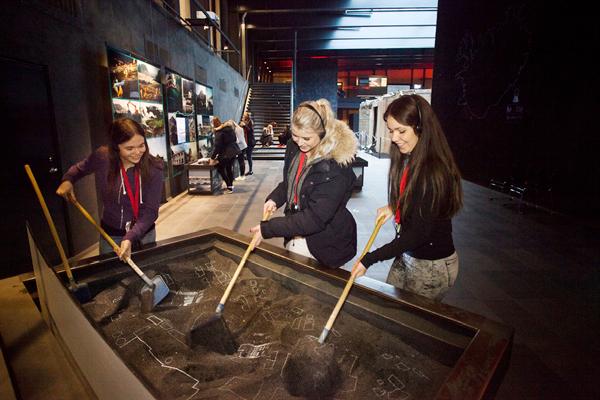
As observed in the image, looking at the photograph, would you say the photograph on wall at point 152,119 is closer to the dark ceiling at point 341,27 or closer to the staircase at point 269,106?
the staircase at point 269,106

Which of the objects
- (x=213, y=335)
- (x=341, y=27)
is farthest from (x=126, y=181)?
(x=341, y=27)

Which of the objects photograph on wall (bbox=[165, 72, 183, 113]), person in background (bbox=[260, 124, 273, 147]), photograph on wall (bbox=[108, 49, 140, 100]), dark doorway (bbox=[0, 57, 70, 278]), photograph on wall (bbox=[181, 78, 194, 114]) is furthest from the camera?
person in background (bbox=[260, 124, 273, 147])

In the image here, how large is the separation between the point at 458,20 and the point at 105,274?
33.3ft

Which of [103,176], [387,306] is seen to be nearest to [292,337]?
[387,306]

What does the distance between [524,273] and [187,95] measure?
728cm

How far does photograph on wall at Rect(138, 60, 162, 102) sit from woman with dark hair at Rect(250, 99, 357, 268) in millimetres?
4658

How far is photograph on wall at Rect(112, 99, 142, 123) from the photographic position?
15.7ft

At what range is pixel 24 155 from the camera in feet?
11.1

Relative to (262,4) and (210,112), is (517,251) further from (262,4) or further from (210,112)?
(262,4)

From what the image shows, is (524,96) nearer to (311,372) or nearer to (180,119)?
(180,119)

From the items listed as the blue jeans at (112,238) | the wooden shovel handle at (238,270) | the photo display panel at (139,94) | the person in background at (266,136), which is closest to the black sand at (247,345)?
the wooden shovel handle at (238,270)

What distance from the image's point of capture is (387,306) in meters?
1.43

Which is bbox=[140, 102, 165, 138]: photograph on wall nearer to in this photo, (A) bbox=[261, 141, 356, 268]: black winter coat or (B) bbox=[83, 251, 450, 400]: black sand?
(B) bbox=[83, 251, 450, 400]: black sand

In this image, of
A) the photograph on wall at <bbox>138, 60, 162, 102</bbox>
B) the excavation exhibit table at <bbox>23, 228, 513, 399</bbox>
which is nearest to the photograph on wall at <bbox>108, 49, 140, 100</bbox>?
the photograph on wall at <bbox>138, 60, 162, 102</bbox>
